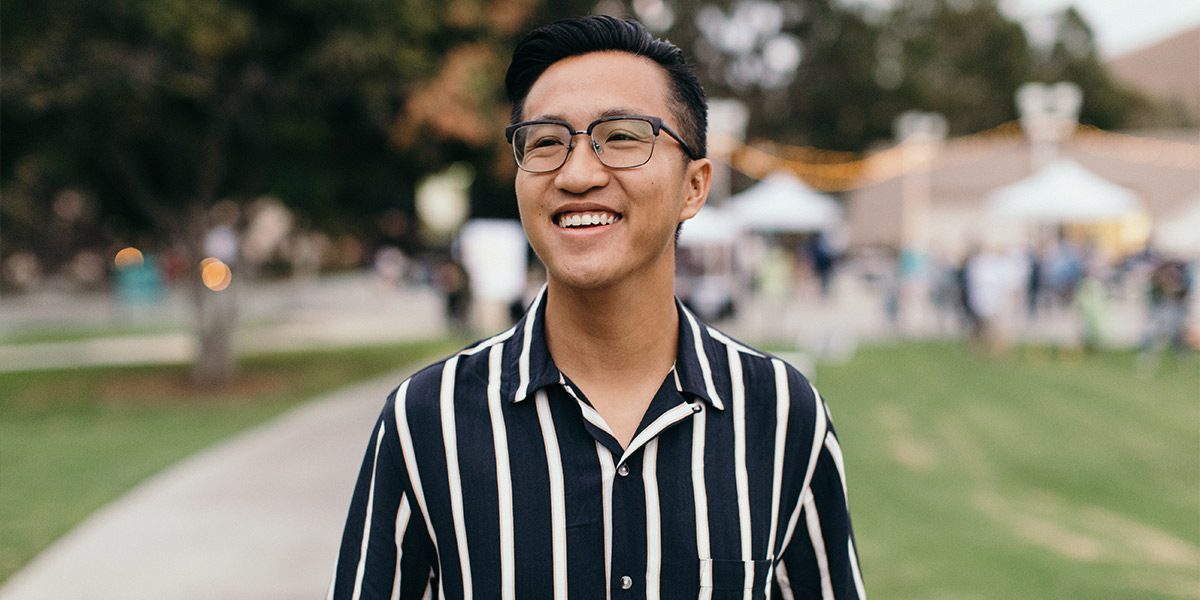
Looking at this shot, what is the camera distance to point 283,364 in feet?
46.8

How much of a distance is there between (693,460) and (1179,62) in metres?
70.1

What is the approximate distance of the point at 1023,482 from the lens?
7188mm

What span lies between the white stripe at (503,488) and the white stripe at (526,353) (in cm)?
4

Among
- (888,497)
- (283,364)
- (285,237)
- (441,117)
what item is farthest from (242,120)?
(285,237)

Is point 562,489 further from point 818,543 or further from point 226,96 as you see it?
point 226,96

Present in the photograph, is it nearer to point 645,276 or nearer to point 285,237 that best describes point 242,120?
point 645,276

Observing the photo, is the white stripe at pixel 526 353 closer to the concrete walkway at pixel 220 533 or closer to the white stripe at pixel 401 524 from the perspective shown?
the white stripe at pixel 401 524

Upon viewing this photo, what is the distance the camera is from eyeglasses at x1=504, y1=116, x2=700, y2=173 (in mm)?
1551

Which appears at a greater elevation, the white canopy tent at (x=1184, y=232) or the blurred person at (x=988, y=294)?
the white canopy tent at (x=1184, y=232)

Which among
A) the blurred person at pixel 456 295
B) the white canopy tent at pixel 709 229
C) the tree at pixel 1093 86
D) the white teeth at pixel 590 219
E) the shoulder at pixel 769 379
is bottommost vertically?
the shoulder at pixel 769 379

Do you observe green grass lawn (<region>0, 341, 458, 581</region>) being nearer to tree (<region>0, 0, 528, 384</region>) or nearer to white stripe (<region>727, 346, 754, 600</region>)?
tree (<region>0, 0, 528, 384</region>)

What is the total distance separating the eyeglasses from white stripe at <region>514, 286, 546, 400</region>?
277mm

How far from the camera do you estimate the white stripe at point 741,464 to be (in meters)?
1.58

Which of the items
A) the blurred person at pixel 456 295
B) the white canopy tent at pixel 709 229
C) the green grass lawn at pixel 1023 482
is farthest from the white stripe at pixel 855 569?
the blurred person at pixel 456 295
